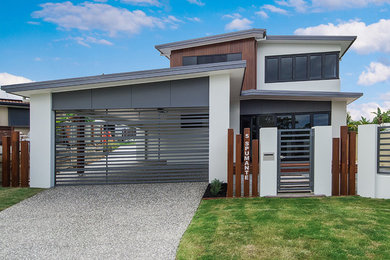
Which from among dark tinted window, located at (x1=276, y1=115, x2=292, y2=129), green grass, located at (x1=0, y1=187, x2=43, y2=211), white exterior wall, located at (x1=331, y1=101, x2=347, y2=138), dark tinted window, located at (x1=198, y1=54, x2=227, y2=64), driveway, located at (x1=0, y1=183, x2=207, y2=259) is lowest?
green grass, located at (x1=0, y1=187, x2=43, y2=211)

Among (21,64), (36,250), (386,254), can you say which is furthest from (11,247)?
(21,64)

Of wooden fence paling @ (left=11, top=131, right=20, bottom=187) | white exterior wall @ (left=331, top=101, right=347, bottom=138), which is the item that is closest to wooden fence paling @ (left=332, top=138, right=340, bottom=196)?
white exterior wall @ (left=331, top=101, right=347, bottom=138)

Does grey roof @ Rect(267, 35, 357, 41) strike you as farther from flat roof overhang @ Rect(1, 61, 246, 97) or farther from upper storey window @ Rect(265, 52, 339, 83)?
flat roof overhang @ Rect(1, 61, 246, 97)

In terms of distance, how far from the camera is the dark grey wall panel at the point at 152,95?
31.0 ft

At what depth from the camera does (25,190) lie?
9.42 metres

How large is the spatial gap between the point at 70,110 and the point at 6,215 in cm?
424

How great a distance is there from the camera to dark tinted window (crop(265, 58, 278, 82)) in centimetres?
A: 1534

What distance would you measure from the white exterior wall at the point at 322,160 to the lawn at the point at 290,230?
1.74ft

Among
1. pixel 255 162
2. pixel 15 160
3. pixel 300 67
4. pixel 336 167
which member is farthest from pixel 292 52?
pixel 15 160

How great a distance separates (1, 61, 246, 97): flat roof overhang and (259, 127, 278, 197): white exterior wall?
2.49 meters

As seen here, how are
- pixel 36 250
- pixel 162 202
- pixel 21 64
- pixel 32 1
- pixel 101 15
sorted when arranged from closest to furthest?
pixel 36 250, pixel 162 202, pixel 32 1, pixel 101 15, pixel 21 64

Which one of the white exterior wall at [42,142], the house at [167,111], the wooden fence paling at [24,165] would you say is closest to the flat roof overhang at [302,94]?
the house at [167,111]

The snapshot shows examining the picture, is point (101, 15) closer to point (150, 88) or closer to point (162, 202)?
point (150, 88)

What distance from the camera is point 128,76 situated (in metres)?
8.83
